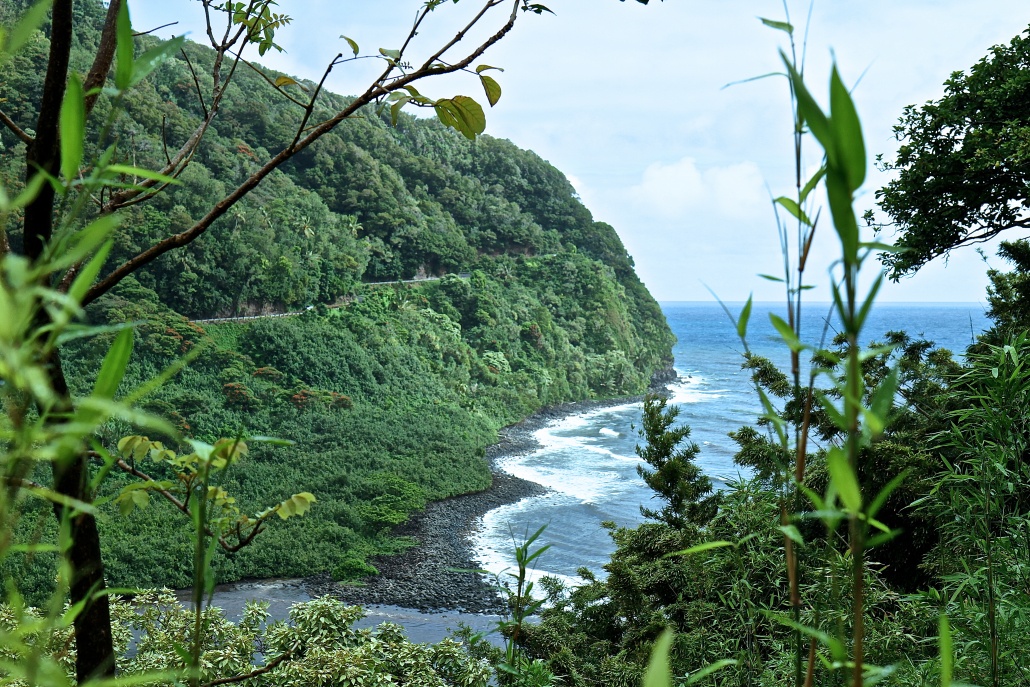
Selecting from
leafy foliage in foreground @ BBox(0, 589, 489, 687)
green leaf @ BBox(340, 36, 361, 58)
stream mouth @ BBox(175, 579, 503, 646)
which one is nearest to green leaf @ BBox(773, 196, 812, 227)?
green leaf @ BBox(340, 36, 361, 58)

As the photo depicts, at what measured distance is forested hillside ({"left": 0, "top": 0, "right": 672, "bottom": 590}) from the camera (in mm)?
11242

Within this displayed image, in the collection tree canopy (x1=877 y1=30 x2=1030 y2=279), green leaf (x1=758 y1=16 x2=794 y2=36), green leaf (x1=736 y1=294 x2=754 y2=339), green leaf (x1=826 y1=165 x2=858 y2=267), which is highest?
tree canopy (x1=877 y1=30 x2=1030 y2=279)

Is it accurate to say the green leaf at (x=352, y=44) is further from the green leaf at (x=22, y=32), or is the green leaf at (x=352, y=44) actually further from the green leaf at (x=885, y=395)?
the green leaf at (x=885, y=395)

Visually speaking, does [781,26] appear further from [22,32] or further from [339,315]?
[339,315]

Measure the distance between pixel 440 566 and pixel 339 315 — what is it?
8639 mm

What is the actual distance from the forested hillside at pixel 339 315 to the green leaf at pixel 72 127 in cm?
811

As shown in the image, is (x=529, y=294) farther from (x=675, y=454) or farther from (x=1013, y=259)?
(x=1013, y=259)

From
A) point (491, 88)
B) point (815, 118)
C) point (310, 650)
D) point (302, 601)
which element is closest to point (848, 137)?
point (815, 118)

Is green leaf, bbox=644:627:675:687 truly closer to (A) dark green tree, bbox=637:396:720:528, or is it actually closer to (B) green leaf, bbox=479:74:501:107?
(B) green leaf, bbox=479:74:501:107

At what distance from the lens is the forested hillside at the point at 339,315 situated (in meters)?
11.2

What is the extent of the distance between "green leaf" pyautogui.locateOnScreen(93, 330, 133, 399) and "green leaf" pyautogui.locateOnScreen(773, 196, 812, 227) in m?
0.29

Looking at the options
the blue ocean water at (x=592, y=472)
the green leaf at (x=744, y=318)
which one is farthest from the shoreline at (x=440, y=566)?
the green leaf at (x=744, y=318)

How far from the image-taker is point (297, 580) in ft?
30.0

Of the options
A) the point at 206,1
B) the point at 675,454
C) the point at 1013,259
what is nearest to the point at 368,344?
the point at 675,454
